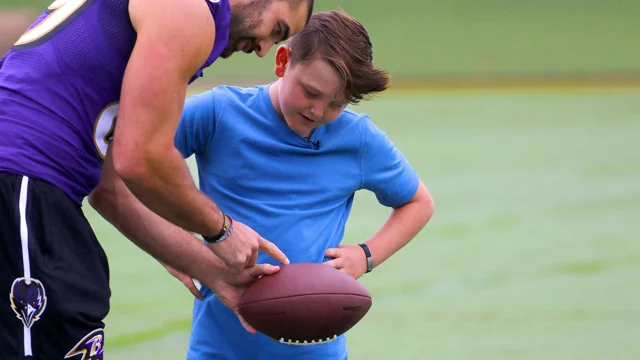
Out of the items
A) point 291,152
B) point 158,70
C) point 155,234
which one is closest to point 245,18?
point 158,70

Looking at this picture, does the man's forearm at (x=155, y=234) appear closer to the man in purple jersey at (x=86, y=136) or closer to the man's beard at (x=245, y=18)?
the man in purple jersey at (x=86, y=136)

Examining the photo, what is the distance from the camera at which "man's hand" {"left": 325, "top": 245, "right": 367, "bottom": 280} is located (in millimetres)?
3199

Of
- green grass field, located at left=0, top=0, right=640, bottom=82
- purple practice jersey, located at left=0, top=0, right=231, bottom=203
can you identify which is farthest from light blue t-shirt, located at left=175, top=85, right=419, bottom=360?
green grass field, located at left=0, top=0, right=640, bottom=82

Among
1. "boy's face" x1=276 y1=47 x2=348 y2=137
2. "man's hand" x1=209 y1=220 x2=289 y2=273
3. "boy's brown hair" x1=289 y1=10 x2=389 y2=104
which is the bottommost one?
"man's hand" x1=209 y1=220 x2=289 y2=273

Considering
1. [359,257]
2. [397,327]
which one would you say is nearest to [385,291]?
[397,327]

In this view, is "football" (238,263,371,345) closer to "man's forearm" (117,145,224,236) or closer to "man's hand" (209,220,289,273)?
"man's hand" (209,220,289,273)

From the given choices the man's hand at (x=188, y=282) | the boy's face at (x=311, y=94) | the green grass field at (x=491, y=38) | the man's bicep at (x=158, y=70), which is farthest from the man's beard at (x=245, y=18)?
the green grass field at (x=491, y=38)

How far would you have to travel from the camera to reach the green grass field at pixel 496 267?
5.13 meters

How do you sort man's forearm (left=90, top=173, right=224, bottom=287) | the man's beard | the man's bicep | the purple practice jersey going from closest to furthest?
the man's bicep → the purple practice jersey → the man's beard → man's forearm (left=90, top=173, right=224, bottom=287)

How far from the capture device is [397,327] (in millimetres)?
5414

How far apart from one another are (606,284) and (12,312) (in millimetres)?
4699

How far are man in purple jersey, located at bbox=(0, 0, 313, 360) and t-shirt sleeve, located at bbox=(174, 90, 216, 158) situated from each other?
452mm

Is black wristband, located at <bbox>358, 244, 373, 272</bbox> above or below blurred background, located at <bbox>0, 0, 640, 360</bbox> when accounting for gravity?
above

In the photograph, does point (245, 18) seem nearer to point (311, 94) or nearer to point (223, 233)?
point (311, 94)
